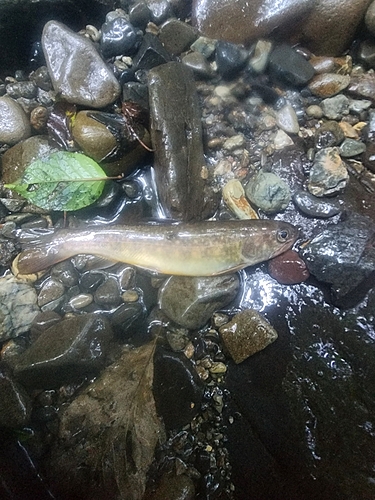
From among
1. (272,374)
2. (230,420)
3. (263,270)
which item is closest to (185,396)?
(230,420)

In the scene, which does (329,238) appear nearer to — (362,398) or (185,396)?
(362,398)

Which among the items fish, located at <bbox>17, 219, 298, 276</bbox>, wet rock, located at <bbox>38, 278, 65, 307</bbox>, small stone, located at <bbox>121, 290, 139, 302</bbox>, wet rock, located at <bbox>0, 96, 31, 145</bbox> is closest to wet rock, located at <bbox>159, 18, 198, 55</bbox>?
wet rock, located at <bbox>0, 96, 31, 145</bbox>

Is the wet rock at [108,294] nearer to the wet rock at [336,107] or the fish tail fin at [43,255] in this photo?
the fish tail fin at [43,255]

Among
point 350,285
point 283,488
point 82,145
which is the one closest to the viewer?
point 283,488

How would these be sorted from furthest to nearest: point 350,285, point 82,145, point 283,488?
point 82,145 → point 350,285 → point 283,488

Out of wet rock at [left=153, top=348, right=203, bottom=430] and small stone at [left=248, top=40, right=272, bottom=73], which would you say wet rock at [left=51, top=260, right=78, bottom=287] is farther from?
small stone at [left=248, top=40, right=272, bottom=73]

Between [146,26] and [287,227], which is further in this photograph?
[146,26]

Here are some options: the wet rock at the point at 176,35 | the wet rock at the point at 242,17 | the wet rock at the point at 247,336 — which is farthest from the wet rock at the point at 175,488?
the wet rock at the point at 242,17
